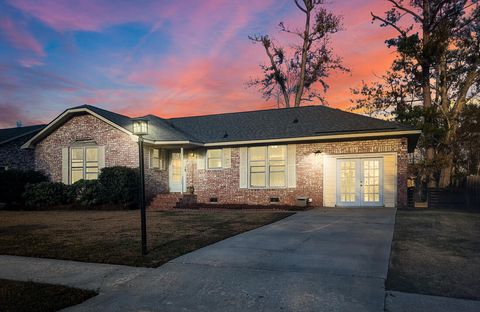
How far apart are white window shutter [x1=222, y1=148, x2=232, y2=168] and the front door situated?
2.65 m

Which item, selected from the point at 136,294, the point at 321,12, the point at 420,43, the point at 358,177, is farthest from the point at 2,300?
the point at 321,12

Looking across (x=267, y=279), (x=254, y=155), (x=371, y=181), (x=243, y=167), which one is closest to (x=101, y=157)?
(x=243, y=167)

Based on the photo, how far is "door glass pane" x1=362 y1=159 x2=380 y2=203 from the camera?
15414 mm

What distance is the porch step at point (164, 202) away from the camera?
1672cm

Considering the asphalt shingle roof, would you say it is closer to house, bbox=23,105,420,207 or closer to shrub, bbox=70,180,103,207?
house, bbox=23,105,420,207

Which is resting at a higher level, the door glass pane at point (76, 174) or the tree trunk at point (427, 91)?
the tree trunk at point (427, 91)

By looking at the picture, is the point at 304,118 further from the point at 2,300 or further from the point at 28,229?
the point at 2,300

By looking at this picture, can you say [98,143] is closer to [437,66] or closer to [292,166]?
[292,166]

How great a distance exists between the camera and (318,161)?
53.7 ft

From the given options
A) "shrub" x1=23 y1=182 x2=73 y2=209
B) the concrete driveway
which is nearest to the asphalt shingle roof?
"shrub" x1=23 y1=182 x2=73 y2=209

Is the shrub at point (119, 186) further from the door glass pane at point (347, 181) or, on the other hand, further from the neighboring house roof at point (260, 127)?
the door glass pane at point (347, 181)

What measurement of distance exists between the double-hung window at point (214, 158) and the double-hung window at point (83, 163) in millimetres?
5759

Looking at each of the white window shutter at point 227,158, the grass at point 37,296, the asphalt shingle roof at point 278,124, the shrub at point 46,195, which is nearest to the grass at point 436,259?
the grass at point 37,296

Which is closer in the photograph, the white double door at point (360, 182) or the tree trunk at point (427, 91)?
the white double door at point (360, 182)
